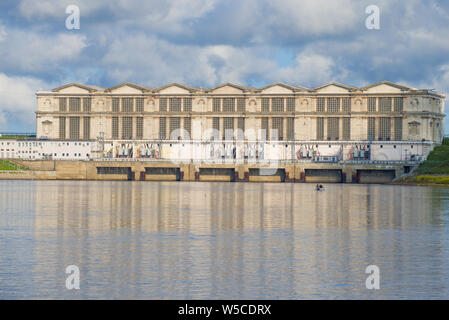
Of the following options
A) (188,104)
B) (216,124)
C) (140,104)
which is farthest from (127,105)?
(216,124)

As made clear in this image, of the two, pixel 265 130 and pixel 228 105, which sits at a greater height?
pixel 228 105

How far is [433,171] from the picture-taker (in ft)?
538

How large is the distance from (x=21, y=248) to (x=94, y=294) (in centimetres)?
1369

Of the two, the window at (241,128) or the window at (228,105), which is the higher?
the window at (228,105)

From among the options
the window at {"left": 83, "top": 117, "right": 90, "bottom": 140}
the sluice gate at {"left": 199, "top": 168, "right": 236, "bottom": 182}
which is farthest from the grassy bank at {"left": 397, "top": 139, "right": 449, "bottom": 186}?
the window at {"left": 83, "top": 117, "right": 90, "bottom": 140}

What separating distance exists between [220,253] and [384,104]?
145707 mm

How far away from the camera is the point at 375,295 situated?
3231cm

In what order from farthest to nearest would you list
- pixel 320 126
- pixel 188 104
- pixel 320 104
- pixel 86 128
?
pixel 86 128 → pixel 188 104 → pixel 320 126 → pixel 320 104

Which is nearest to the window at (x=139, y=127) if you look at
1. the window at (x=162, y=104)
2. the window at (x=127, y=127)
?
the window at (x=127, y=127)

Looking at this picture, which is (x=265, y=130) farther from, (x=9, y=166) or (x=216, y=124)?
(x=9, y=166)

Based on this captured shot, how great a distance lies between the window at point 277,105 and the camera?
187 meters

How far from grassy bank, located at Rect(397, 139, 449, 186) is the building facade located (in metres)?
5.40

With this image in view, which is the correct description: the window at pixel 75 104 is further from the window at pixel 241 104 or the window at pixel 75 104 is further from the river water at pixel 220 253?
the river water at pixel 220 253
